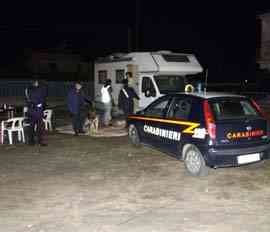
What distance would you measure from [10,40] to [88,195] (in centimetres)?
5291

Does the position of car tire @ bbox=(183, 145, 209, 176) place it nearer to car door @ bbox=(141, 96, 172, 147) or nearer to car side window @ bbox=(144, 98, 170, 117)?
car door @ bbox=(141, 96, 172, 147)

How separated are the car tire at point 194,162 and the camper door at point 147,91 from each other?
7186 millimetres

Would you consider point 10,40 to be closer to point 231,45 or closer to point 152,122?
point 231,45

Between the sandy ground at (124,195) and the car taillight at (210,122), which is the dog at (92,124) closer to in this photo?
the sandy ground at (124,195)

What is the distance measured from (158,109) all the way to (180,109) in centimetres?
102

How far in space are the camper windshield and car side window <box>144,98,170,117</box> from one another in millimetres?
5381

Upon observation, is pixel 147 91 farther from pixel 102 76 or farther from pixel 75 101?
pixel 102 76

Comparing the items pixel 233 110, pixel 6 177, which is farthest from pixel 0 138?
pixel 233 110

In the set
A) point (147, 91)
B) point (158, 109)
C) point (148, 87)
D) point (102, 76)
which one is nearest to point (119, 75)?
point (102, 76)

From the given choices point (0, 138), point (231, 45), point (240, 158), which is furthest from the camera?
point (231, 45)

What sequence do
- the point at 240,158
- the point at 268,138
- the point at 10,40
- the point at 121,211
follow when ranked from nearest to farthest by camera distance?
the point at 121,211 → the point at 240,158 → the point at 268,138 → the point at 10,40

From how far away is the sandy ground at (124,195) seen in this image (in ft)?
18.3

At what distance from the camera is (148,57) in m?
15.5

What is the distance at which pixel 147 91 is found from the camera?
1527 centimetres
